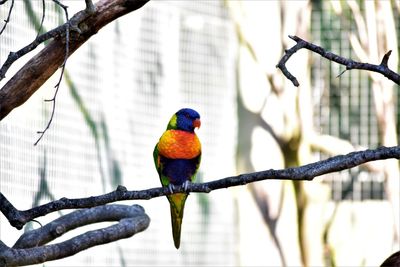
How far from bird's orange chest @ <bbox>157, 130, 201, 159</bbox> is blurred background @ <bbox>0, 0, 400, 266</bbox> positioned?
35 cm

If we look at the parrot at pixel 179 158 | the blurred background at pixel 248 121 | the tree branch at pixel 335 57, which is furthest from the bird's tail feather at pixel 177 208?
the tree branch at pixel 335 57

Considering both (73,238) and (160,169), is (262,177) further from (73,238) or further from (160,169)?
(160,169)

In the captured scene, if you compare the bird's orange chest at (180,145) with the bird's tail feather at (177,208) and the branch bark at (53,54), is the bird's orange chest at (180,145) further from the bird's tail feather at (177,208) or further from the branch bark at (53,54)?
the branch bark at (53,54)

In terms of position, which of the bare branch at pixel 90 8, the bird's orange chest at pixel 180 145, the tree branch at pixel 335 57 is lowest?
the bird's orange chest at pixel 180 145

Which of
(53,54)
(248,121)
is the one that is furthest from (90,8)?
(248,121)

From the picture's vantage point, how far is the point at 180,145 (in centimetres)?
206

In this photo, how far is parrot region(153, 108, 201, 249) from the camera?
2020 mm

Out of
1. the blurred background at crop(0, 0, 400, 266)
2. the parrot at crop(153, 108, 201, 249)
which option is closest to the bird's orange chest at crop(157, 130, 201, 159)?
the parrot at crop(153, 108, 201, 249)

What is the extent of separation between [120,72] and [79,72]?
0.19 m

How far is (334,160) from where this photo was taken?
1.47 m

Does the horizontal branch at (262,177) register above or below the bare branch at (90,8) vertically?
below

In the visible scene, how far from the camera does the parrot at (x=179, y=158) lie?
6.63ft

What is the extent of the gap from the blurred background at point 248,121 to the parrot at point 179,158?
0.35 metres

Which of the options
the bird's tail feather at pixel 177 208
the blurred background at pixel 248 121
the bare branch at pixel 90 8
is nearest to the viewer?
the bare branch at pixel 90 8
